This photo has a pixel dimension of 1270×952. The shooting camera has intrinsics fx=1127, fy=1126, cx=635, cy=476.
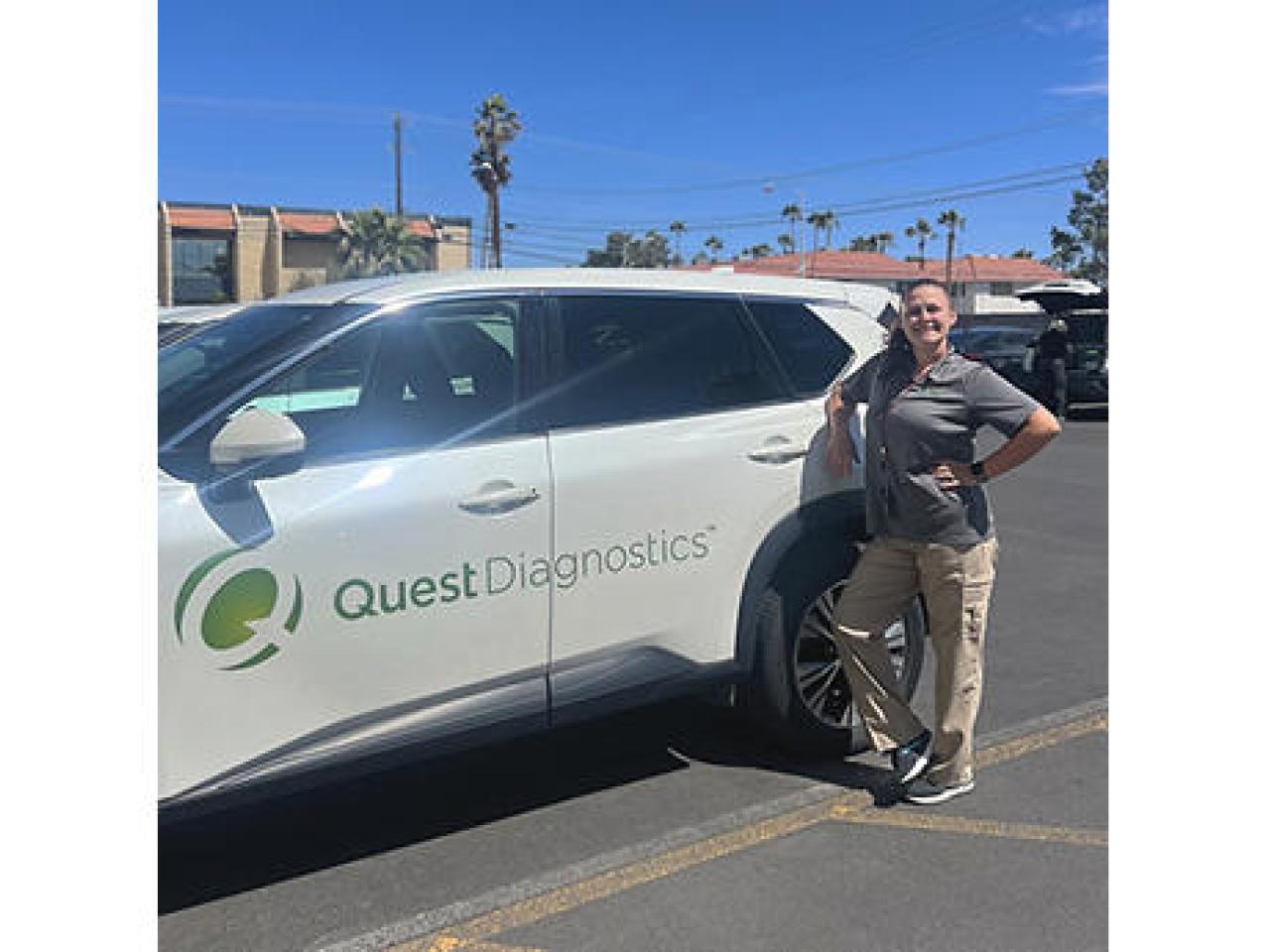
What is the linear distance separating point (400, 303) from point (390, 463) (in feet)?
1.83

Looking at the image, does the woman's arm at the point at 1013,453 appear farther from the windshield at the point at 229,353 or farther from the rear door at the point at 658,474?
the windshield at the point at 229,353

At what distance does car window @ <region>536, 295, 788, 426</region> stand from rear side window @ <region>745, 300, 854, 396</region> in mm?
81

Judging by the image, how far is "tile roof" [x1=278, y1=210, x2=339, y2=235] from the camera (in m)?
62.4

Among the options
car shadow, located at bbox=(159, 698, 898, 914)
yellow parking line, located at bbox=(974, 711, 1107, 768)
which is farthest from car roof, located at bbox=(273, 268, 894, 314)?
yellow parking line, located at bbox=(974, 711, 1107, 768)

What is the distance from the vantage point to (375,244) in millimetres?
60938

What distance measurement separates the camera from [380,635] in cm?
298

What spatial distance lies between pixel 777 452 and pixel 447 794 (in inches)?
64.6

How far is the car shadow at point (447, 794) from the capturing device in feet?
11.2

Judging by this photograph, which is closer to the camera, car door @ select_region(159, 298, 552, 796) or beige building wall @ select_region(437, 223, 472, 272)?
car door @ select_region(159, 298, 552, 796)

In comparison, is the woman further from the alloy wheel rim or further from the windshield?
the windshield

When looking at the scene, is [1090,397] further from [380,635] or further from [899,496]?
[380,635]

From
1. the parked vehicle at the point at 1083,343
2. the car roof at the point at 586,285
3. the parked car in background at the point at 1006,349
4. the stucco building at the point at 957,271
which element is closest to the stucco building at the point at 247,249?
the stucco building at the point at 957,271

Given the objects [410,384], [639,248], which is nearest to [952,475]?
[410,384]
